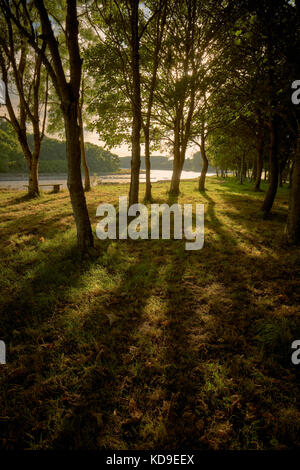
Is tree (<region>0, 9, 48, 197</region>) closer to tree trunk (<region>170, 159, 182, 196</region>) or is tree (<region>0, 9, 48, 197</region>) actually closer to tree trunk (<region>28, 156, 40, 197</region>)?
tree trunk (<region>28, 156, 40, 197</region>)

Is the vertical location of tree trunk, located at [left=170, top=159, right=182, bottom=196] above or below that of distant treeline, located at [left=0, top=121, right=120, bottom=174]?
below

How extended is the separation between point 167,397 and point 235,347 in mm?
1162

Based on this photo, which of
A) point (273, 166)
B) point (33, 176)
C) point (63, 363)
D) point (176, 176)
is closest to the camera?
point (63, 363)

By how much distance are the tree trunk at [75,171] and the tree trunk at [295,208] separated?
6.07 metres

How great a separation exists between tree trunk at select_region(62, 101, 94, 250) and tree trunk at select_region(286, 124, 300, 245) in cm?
607

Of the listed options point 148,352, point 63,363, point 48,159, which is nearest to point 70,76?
point 63,363

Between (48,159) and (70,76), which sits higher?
(48,159)

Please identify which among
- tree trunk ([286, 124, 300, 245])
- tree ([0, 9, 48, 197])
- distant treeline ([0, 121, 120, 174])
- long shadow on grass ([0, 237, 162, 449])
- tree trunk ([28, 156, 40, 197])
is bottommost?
long shadow on grass ([0, 237, 162, 449])

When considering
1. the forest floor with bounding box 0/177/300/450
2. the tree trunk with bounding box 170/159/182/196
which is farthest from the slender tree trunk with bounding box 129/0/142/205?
the tree trunk with bounding box 170/159/182/196

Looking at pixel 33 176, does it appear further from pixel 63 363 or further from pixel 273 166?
pixel 273 166

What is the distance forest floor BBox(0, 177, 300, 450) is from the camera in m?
1.80

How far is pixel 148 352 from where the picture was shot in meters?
2.57

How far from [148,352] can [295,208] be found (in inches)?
236
